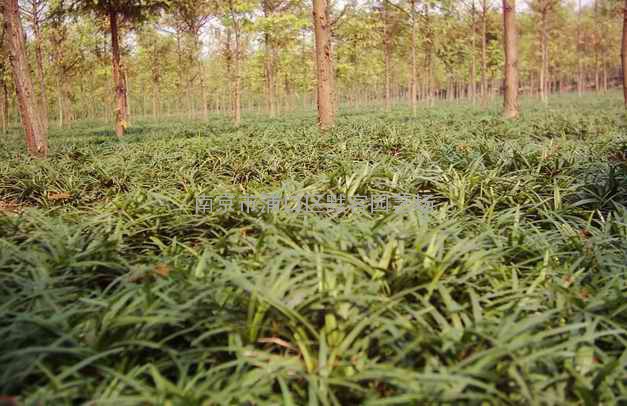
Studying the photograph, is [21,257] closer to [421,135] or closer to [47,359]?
[47,359]

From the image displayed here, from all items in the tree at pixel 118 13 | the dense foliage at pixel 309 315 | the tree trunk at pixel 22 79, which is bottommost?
the dense foliage at pixel 309 315

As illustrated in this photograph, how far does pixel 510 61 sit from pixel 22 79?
37.4 ft

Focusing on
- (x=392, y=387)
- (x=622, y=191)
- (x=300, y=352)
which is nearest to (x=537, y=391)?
(x=392, y=387)

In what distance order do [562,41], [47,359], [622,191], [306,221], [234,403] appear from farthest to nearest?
[562,41]
[622,191]
[306,221]
[47,359]
[234,403]

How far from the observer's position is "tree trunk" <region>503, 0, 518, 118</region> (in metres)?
11.7

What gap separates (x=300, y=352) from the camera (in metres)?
1.61

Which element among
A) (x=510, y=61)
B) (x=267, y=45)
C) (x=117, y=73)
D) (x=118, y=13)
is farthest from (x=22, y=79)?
(x=267, y=45)

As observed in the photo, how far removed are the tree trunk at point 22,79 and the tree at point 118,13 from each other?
233 inches

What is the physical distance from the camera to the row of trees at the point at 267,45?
37.5ft

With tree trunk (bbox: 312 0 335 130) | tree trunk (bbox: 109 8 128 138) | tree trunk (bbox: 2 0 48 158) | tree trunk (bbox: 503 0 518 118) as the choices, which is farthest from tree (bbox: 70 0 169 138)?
tree trunk (bbox: 503 0 518 118)

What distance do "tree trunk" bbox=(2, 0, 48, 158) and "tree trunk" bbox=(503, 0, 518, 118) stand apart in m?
10.8

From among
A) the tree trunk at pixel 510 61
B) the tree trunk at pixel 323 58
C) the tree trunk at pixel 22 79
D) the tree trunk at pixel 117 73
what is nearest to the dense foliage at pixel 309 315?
the tree trunk at pixel 22 79

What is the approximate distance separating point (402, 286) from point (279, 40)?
19472 millimetres

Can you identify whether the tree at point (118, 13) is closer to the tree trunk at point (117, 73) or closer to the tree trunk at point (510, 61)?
the tree trunk at point (117, 73)
